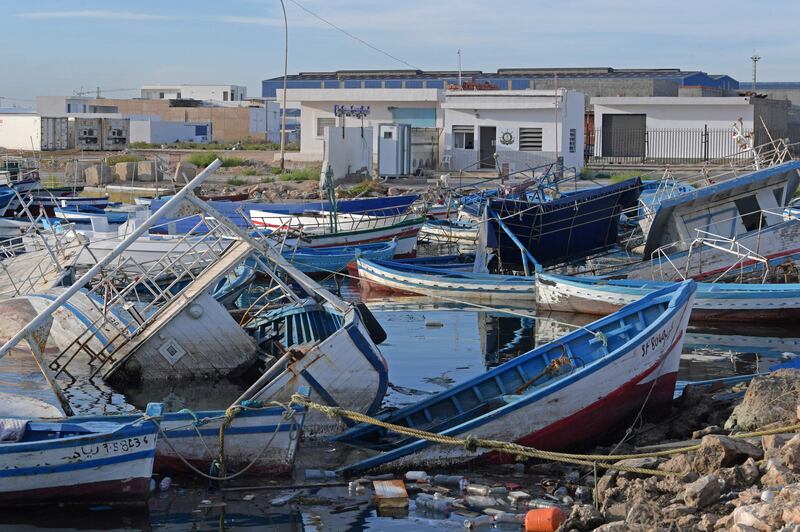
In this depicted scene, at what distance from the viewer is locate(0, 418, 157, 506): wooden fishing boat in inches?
402

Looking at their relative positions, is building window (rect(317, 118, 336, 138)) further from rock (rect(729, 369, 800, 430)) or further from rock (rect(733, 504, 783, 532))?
rock (rect(733, 504, 783, 532))

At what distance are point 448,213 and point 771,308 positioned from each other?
15384 millimetres

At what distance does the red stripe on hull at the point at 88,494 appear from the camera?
10.4 meters

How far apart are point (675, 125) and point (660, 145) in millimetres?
1166

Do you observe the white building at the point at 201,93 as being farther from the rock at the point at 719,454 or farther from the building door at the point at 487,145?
the rock at the point at 719,454

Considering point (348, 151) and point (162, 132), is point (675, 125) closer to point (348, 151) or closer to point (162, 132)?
point (348, 151)

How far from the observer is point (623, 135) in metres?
51.5

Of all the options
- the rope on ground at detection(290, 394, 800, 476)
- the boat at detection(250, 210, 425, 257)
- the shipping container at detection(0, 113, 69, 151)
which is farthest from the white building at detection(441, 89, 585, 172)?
the rope on ground at detection(290, 394, 800, 476)

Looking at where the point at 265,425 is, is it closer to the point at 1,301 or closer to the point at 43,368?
the point at 43,368

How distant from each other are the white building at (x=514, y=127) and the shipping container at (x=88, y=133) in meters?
33.0

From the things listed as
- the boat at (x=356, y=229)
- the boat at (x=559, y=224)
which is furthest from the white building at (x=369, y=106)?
the boat at (x=559, y=224)

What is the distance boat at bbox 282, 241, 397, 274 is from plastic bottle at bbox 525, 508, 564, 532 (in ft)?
54.8

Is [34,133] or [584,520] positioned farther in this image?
[34,133]

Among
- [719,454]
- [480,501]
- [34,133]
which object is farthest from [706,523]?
[34,133]
